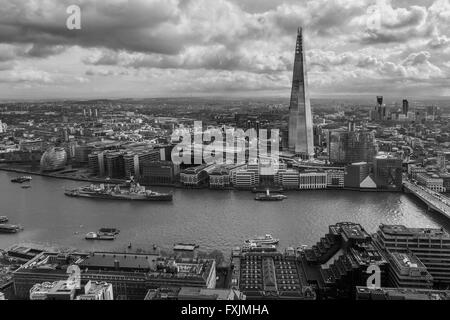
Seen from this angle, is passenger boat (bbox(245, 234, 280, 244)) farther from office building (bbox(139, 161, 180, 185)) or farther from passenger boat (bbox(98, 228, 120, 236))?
office building (bbox(139, 161, 180, 185))

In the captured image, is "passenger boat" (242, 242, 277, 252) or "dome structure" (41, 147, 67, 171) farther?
"dome structure" (41, 147, 67, 171)

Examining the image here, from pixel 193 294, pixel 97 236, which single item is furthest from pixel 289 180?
pixel 193 294

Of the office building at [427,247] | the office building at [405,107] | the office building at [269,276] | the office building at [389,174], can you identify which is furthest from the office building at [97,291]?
the office building at [405,107]

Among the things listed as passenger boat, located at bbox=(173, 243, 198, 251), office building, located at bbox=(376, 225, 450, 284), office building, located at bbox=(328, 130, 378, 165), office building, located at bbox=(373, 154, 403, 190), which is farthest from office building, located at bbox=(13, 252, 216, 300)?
office building, located at bbox=(328, 130, 378, 165)

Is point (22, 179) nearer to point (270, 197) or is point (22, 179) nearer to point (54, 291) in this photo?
point (270, 197)

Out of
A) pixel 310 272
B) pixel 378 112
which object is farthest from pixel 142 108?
pixel 310 272
